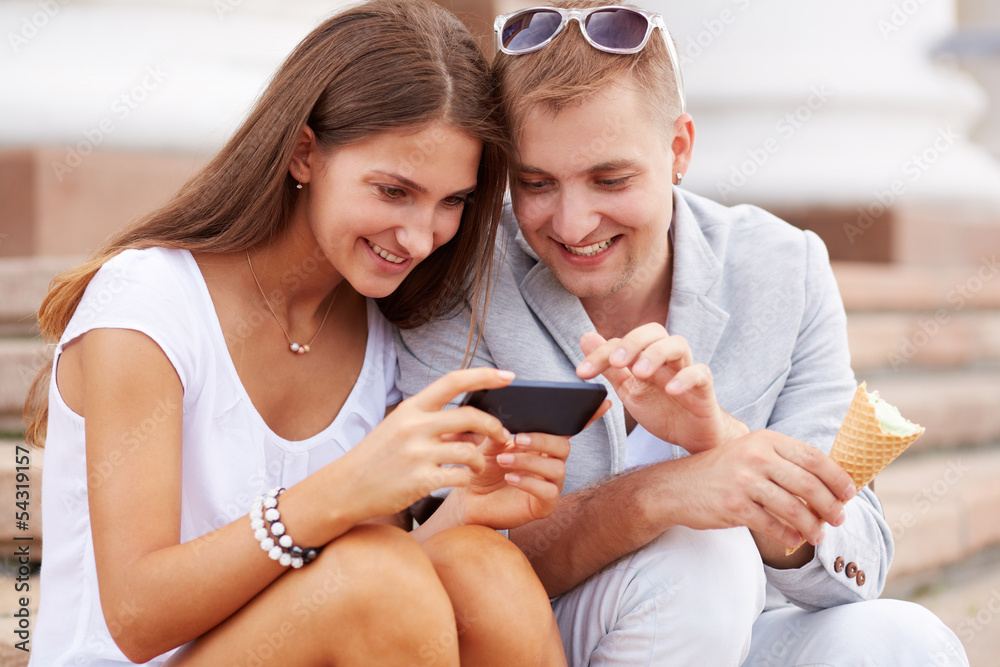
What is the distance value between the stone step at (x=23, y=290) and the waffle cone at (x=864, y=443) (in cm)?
258

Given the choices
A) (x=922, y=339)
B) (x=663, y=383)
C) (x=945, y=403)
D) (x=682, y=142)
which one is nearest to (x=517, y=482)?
(x=663, y=383)

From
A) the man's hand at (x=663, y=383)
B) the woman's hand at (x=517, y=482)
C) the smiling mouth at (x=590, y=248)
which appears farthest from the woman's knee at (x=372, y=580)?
the smiling mouth at (x=590, y=248)

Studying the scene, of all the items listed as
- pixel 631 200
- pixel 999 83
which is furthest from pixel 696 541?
pixel 999 83

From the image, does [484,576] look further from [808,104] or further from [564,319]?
[808,104]

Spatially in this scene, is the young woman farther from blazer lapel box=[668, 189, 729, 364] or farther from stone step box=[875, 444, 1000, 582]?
stone step box=[875, 444, 1000, 582]

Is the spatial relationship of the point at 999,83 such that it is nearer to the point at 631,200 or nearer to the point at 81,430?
the point at 631,200

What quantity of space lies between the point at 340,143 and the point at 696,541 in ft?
4.03

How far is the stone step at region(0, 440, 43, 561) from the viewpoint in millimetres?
2977

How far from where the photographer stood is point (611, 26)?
262cm

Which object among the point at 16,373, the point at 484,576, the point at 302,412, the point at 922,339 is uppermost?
the point at 302,412

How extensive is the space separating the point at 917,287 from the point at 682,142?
2875 millimetres

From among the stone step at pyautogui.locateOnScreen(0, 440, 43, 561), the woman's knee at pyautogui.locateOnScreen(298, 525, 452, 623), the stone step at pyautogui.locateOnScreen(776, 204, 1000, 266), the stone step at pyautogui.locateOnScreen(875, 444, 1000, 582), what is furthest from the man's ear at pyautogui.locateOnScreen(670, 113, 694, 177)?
the stone step at pyautogui.locateOnScreen(776, 204, 1000, 266)

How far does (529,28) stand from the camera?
8.69ft

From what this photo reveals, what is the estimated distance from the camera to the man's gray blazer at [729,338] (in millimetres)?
2615
